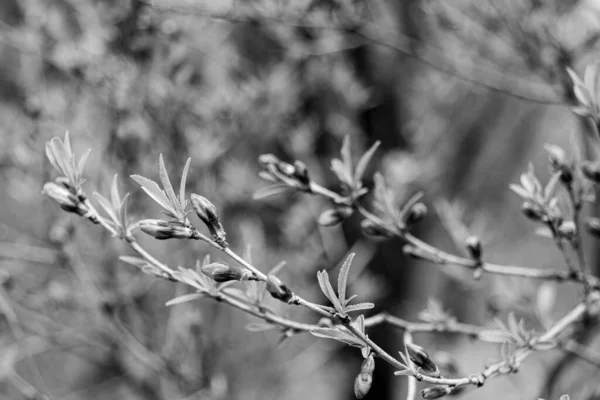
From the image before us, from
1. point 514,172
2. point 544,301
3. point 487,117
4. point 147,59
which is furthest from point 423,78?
point 544,301

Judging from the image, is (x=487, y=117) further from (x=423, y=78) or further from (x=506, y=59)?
(x=506, y=59)

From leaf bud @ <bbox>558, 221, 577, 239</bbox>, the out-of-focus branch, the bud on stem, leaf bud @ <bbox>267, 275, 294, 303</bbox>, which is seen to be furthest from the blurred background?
leaf bud @ <bbox>558, 221, 577, 239</bbox>

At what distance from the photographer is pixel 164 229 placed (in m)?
0.67

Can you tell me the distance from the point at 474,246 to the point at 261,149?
1.17 meters

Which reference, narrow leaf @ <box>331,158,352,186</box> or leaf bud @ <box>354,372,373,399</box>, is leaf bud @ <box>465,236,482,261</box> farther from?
leaf bud @ <box>354,372,373,399</box>

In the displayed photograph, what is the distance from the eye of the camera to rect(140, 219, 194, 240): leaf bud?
2.17 feet

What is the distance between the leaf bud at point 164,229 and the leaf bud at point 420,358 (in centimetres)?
28

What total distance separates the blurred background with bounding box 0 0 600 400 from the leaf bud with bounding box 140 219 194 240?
0.24 meters

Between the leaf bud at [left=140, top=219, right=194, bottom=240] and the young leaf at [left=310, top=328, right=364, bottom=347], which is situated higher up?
the leaf bud at [left=140, top=219, right=194, bottom=240]

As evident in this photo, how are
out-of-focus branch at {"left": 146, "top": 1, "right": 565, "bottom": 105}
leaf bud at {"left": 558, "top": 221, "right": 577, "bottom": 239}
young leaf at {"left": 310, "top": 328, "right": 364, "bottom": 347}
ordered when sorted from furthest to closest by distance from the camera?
out-of-focus branch at {"left": 146, "top": 1, "right": 565, "bottom": 105} → leaf bud at {"left": 558, "top": 221, "right": 577, "bottom": 239} → young leaf at {"left": 310, "top": 328, "right": 364, "bottom": 347}

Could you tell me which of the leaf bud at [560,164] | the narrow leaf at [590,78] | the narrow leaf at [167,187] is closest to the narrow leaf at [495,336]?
the leaf bud at [560,164]

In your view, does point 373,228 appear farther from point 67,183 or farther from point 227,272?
point 67,183

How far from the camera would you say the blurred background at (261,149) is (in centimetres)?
146

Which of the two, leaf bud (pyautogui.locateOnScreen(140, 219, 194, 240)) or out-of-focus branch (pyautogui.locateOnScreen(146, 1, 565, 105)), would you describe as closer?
leaf bud (pyautogui.locateOnScreen(140, 219, 194, 240))
